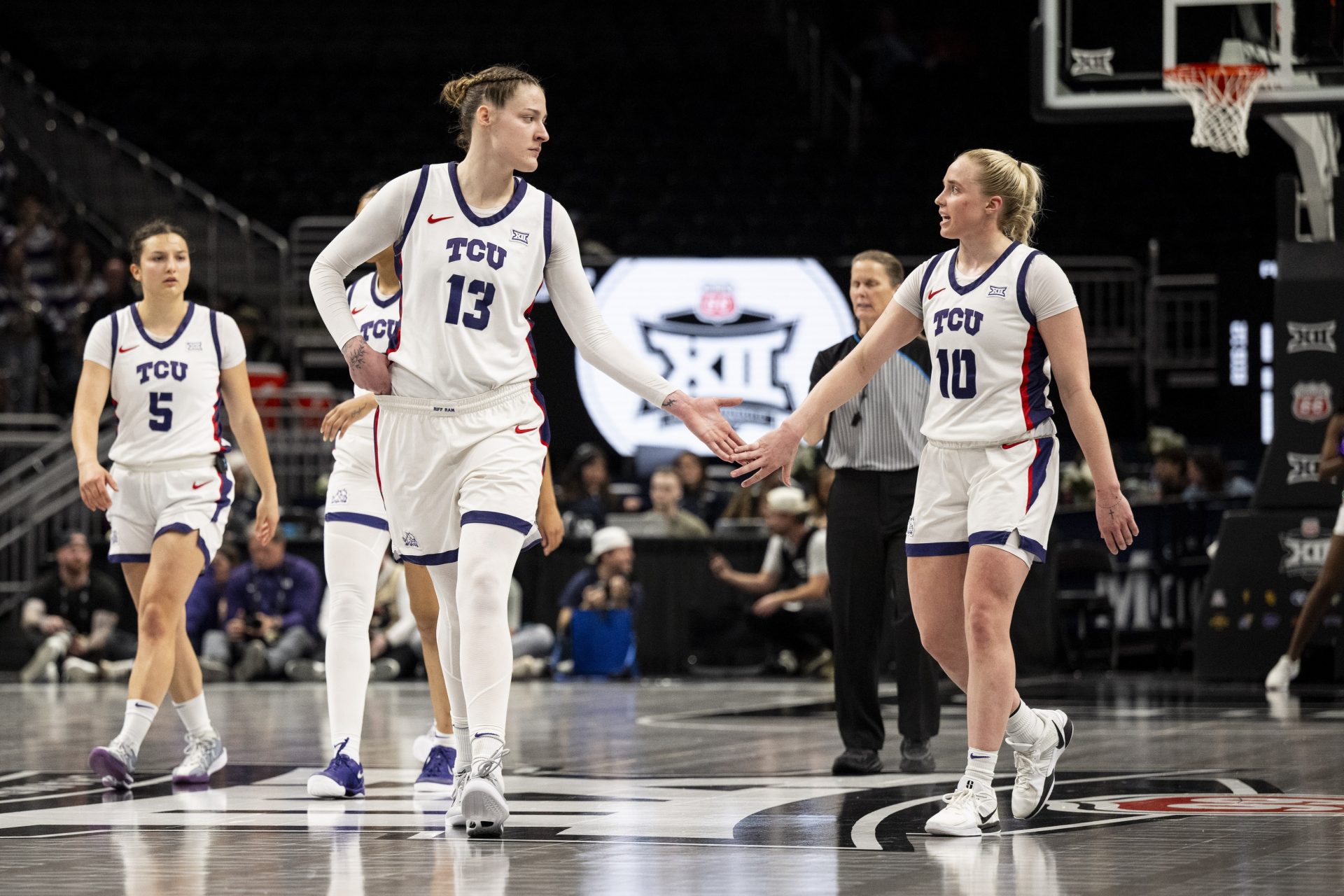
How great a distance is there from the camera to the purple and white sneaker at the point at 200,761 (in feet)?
23.7

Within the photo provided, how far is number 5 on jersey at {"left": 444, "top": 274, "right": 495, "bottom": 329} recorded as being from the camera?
5.68 metres

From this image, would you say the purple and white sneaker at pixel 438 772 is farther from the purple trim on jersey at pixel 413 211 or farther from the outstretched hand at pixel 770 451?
the purple trim on jersey at pixel 413 211

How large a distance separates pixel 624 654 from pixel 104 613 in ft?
14.6

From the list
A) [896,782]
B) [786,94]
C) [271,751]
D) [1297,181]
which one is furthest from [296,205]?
[896,782]

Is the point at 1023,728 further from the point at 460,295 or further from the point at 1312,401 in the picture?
the point at 1312,401

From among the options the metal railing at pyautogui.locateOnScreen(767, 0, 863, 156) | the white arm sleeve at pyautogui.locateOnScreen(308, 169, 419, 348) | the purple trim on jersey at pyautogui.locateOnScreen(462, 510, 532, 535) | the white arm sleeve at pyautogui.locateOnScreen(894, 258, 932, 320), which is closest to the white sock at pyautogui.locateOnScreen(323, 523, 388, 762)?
the white arm sleeve at pyautogui.locateOnScreen(308, 169, 419, 348)

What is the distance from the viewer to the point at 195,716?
7.48m

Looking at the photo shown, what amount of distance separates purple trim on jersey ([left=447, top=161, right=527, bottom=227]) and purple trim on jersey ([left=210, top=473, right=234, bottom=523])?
86.7 inches

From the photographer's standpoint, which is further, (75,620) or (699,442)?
(699,442)

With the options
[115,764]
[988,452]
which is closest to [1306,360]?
[988,452]

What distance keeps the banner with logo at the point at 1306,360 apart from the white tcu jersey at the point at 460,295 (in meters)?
8.60

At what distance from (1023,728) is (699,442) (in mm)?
14820

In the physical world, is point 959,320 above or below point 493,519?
above

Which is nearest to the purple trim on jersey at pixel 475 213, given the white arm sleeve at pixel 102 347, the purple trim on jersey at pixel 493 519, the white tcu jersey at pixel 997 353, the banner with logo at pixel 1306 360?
the purple trim on jersey at pixel 493 519
